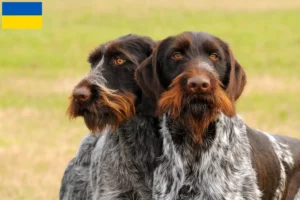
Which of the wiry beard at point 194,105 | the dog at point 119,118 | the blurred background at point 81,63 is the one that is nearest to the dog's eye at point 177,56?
the wiry beard at point 194,105

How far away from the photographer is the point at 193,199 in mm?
7461

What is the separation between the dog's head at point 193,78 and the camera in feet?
23.4

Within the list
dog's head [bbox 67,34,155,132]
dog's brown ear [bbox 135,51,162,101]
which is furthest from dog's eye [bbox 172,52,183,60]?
dog's head [bbox 67,34,155,132]

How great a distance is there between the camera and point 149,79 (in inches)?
303

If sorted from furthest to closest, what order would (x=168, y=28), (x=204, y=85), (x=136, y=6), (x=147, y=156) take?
1. (x=136, y=6)
2. (x=168, y=28)
3. (x=147, y=156)
4. (x=204, y=85)

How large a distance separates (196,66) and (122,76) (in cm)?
124

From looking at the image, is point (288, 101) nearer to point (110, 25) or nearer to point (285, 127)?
point (285, 127)

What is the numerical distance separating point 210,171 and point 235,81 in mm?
693

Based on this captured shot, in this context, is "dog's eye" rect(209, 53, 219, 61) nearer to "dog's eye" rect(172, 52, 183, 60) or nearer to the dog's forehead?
the dog's forehead

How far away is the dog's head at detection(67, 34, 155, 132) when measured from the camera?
805 centimetres

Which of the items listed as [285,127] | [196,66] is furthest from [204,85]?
[285,127]

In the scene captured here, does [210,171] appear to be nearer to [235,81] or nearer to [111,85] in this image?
[235,81]

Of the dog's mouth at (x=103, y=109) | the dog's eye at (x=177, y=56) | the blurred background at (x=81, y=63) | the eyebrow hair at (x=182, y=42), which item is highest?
the eyebrow hair at (x=182, y=42)

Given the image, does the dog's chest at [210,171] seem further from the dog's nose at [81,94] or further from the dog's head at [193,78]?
the dog's nose at [81,94]
